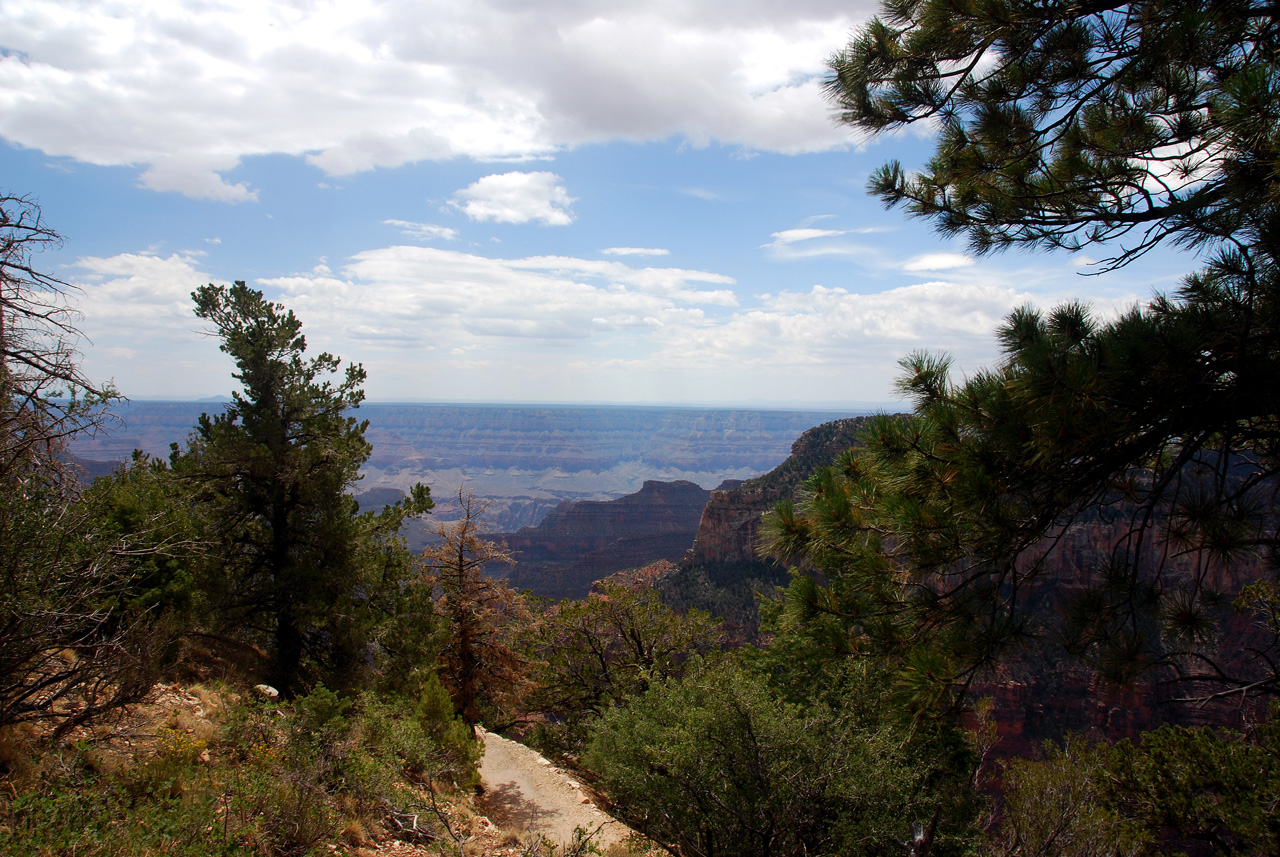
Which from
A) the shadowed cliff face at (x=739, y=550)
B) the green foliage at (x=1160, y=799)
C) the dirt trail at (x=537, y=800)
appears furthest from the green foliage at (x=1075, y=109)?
the shadowed cliff face at (x=739, y=550)

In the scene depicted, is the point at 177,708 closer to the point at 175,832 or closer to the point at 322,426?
the point at 175,832

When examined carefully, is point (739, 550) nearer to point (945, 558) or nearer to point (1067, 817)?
point (1067, 817)

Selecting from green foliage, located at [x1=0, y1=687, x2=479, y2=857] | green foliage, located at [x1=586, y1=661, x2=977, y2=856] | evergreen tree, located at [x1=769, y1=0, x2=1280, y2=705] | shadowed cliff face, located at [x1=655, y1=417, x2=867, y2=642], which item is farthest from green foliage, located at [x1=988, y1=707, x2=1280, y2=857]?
shadowed cliff face, located at [x1=655, y1=417, x2=867, y2=642]

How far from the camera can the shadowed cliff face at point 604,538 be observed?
84.2 metres

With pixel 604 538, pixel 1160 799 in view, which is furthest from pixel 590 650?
pixel 604 538

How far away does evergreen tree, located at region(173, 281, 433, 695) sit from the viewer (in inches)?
453

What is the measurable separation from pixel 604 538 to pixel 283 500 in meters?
110

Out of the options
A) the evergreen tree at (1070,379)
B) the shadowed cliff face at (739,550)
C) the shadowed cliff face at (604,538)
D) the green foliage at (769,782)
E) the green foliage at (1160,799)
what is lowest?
the shadowed cliff face at (604,538)

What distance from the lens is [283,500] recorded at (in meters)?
12.1

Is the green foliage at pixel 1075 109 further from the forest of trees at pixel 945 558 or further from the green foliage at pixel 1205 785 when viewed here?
the green foliage at pixel 1205 785

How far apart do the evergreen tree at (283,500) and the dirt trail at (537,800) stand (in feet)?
12.3

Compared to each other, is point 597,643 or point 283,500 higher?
point 283,500

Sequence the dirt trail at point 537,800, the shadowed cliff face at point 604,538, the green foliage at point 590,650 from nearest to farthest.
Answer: the dirt trail at point 537,800, the green foliage at point 590,650, the shadowed cliff face at point 604,538

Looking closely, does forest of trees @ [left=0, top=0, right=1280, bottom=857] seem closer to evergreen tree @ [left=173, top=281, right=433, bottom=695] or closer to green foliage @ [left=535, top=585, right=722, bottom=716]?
evergreen tree @ [left=173, top=281, right=433, bottom=695]
